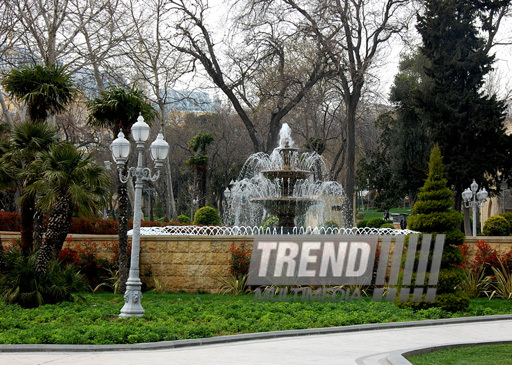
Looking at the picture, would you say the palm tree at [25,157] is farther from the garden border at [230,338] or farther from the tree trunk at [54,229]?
the garden border at [230,338]

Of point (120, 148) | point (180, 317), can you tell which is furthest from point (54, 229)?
point (180, 317)

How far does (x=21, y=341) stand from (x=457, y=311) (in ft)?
30.5

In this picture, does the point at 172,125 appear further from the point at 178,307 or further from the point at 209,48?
the point at 178,307

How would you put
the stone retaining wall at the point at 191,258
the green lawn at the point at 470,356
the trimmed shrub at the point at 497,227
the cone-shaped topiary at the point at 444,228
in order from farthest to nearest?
the trimmed shrub at the point at 497,227 < the stone retaining wall at the point at 191,258 < the cone-shaped topiary at the point at 444,228 < the green lawn at the point at 470,356

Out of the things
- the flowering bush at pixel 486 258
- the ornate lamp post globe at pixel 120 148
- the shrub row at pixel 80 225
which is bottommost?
the shrub row at pixel 80 225

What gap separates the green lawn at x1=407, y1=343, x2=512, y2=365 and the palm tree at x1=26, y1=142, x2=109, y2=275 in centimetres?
903

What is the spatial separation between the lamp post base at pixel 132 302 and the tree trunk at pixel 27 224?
5510 millimetres

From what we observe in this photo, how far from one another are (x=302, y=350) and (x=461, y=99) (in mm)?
30763

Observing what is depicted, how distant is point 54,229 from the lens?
51.6 feet

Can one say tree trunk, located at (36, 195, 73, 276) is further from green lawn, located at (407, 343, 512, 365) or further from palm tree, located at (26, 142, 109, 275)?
green lawn, located at (407, 343, 512, 365)

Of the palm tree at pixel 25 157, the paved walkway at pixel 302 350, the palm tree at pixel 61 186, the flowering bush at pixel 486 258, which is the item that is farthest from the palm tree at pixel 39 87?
the flowering bush at pixel 486 258

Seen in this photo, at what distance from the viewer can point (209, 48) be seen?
105 feet

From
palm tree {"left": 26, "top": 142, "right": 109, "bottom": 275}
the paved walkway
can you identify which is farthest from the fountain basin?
the paved walkway

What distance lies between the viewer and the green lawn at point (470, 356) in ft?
28.3
